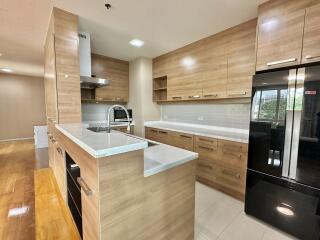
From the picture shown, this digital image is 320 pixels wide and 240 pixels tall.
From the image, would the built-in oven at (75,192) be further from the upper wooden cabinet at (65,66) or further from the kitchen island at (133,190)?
the upper wooden cabinet at (65,66)

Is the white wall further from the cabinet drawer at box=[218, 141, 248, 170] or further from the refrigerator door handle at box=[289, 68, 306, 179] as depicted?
the refrigerator door handle at box=[289, 68, 306, 179]

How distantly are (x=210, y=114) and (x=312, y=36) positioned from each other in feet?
6.26

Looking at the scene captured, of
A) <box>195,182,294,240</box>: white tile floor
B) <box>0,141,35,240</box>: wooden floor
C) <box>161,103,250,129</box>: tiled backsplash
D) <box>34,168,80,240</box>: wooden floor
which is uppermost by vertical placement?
<box>161,103,250,129</box>: tiled backsplash

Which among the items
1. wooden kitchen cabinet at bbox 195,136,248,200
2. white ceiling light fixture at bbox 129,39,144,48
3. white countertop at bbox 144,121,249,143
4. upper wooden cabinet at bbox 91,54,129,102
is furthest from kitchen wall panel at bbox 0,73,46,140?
wooden kitchen cabinet at bbox 195,136,248,200

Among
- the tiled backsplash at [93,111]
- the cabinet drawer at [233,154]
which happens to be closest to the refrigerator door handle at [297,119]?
the cabinet drawer at [233,154]

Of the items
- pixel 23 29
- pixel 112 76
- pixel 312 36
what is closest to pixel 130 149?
pixel 312 36

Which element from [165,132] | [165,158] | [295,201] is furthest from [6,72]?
[295,201]

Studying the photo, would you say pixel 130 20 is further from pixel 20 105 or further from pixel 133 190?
pixel 20 105

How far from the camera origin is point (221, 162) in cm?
245

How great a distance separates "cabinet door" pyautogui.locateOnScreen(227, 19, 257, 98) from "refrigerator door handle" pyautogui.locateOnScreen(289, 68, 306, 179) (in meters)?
0.81

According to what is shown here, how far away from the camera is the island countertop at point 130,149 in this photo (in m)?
0.83

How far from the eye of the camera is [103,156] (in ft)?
2.61

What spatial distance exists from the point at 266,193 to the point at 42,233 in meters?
2.33

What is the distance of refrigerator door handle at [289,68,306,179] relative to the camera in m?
1.52
